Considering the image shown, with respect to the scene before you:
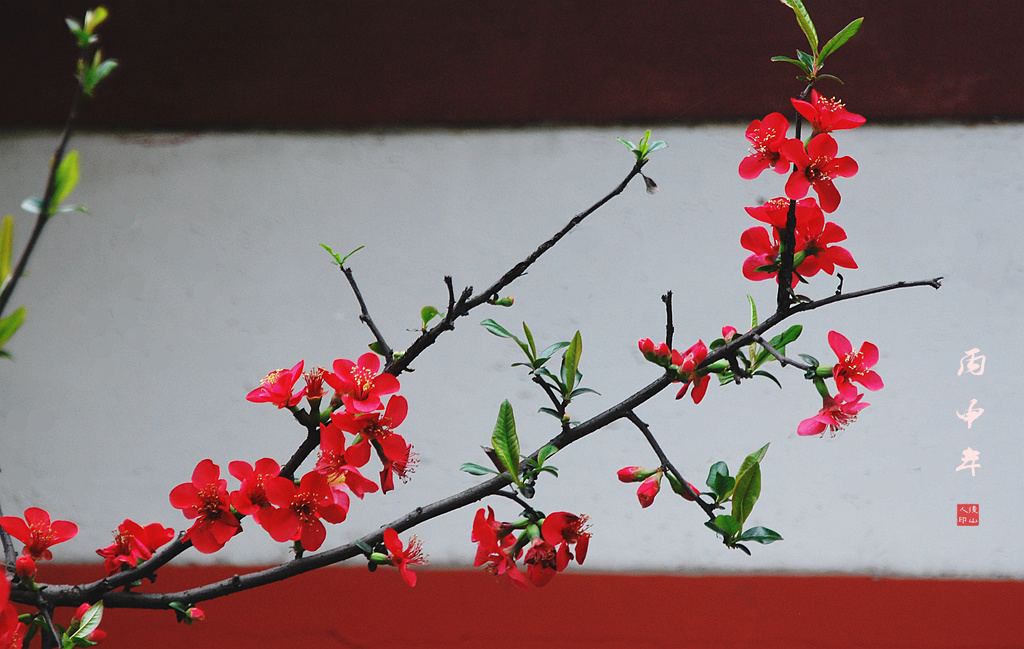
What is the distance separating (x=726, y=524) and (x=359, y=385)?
213 mm

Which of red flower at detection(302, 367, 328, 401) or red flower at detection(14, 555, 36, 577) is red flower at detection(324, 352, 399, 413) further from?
red flower at detection(14, 555, 36, 577)

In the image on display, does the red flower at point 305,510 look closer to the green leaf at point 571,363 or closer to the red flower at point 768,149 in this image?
the green leaf at point 571,363

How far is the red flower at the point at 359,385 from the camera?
0.35 meters

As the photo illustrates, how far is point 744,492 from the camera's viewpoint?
37 cm

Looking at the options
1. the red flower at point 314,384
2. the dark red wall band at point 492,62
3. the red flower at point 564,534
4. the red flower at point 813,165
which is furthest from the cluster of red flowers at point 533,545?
the dark red wall band at point 492,62

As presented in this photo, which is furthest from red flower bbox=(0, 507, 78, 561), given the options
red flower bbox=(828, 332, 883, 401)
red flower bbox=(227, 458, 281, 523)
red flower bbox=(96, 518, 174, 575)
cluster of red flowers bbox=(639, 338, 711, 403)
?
red flower bbox=(828, 332, 883, 401)

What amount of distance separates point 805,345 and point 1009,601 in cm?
49

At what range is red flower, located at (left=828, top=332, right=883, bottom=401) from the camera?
0.38 metres

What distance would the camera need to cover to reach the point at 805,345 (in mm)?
1037

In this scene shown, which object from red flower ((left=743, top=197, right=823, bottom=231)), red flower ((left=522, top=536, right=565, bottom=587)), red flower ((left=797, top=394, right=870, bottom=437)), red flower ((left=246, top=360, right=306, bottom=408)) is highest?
red flower ((left=743, top=197, right=823, bottom=231))

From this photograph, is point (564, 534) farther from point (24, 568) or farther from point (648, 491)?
point (24, 568)

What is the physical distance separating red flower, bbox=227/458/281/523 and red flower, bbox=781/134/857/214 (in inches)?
12.6

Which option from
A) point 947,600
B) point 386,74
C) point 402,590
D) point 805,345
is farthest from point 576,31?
point 947,600

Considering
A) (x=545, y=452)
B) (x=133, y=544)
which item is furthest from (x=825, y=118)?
(x=133, y=544)
